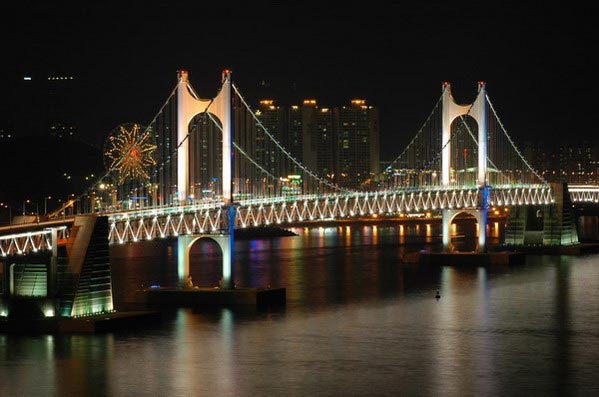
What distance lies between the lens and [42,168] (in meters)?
95.8

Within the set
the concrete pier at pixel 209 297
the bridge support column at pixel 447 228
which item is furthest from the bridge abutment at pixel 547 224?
the concrete pier at pixel 209 297

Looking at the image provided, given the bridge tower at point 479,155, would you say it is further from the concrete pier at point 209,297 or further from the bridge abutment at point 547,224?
the concrete pier at point 209,297

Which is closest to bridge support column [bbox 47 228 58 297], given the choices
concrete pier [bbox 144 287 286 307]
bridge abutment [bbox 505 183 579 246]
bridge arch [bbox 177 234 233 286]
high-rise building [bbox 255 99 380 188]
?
bridge arch [bbox 177 234 233 286]

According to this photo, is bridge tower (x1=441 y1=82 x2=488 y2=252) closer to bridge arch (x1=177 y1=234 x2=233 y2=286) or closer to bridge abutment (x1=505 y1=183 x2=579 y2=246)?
bridge abutment (x1=505 y1=183 x2=579 y2=246)

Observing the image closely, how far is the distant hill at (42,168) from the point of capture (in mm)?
88725

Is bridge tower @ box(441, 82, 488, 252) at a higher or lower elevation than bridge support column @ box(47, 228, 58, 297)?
higher

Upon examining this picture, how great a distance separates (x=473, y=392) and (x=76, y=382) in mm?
9363

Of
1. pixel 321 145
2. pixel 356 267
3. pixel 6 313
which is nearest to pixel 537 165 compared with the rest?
pixel 321 145

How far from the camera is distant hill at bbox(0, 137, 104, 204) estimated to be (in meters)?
88.7

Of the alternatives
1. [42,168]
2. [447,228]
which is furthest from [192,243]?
[42,168]

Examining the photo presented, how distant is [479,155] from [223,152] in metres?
24.0

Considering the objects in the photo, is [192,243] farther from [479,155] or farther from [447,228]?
[479,155]

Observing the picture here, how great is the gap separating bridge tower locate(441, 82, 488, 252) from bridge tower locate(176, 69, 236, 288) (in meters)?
21.1

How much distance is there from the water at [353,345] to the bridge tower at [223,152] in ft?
7.56
